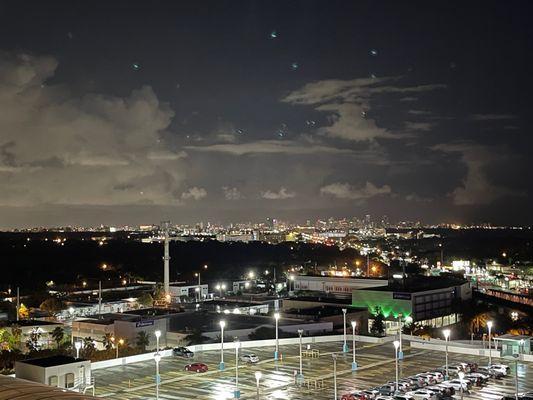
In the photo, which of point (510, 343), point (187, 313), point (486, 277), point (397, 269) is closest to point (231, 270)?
point (397, 269)

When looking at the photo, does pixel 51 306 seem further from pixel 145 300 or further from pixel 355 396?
pixel 355 396

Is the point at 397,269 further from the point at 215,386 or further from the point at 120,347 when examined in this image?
the point at 215,386

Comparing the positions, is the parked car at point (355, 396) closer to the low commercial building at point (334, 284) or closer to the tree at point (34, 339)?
the tree at point (34, 339)

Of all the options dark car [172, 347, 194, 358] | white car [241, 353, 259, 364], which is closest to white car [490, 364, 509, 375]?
white car [241, 353, 259, 364]

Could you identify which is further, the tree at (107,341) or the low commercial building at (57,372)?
the tree at (107,341)

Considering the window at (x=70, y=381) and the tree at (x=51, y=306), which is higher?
the window at (x=70, y=381)

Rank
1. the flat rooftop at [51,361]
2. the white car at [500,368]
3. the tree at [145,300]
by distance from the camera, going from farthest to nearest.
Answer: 1. the tree at [145,300]
2. the white car at [500,368]
3. the flat rooftop at [51,361]

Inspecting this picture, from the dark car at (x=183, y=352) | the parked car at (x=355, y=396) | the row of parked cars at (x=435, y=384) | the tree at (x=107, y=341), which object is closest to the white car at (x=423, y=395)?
the row of parked cars at (x=435, y=384)
